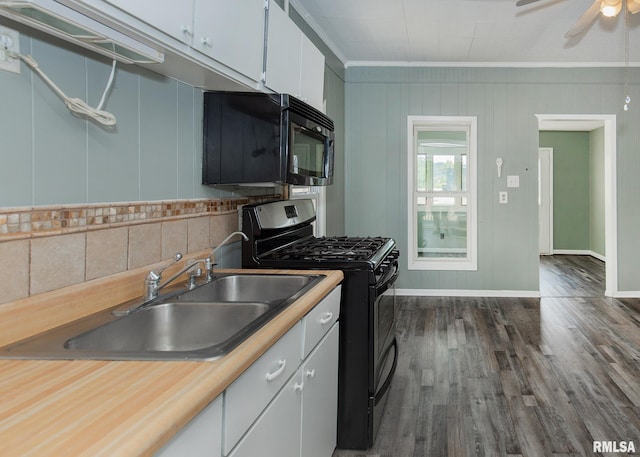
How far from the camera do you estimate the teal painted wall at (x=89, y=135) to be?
1.24m

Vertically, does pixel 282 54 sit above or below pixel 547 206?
above

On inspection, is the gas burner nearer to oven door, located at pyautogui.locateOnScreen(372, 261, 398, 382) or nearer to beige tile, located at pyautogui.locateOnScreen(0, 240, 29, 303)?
oven door, located at pyautogui.locateOnScreen(372, 261, 398, 382)

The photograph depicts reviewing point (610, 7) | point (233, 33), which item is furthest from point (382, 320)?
point (610, 7)

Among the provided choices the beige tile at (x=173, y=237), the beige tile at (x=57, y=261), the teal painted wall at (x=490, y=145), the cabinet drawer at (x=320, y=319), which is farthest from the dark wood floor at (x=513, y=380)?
the beige tile at (x=57, y=261)

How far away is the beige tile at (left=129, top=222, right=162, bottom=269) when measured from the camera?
170cm

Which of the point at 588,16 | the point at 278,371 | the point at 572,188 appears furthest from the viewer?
the point at 572,188

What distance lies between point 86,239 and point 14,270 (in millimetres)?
273

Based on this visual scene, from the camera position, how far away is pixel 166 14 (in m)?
1.35

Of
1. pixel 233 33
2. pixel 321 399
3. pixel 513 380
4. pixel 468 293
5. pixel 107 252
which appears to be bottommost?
pixel 513 380

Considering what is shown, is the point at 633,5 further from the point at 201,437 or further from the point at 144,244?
the point at 201,437

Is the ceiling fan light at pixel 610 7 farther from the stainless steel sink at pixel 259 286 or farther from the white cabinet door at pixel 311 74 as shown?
the stainless steel sink at pixel 259 286

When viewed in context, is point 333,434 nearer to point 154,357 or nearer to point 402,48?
point 154,357

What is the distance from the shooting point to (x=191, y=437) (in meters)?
0.86

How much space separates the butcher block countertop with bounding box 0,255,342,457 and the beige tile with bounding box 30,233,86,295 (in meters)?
0.05
